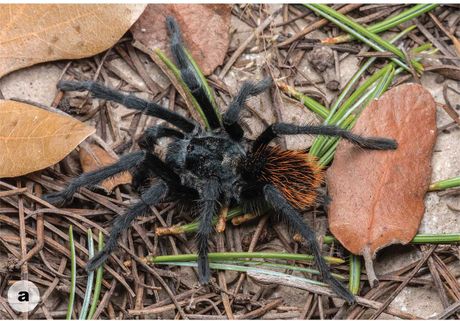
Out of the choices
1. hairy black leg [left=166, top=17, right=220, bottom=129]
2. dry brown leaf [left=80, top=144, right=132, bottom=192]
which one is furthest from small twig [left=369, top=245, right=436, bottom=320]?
dry brown leaf [left=80, top=144, right=132, bottom=192]

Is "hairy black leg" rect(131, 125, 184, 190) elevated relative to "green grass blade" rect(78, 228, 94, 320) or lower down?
elevated

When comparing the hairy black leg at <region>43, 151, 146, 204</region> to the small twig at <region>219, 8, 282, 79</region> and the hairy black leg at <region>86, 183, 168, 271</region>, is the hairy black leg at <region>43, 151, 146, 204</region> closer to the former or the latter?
the hairy black leg at <region>86, 183, 168, 271</region>

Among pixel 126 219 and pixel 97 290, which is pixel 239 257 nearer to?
pixel 126 219

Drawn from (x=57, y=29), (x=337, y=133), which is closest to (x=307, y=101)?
(x=337, y=133)

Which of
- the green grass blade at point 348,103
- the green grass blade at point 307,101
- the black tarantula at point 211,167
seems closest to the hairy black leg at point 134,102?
the black tarantula at point 211,167

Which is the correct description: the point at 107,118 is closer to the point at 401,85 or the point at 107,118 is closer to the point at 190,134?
the point at 190,134

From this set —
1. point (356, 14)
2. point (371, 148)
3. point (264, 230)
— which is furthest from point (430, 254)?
point (356, 14)
